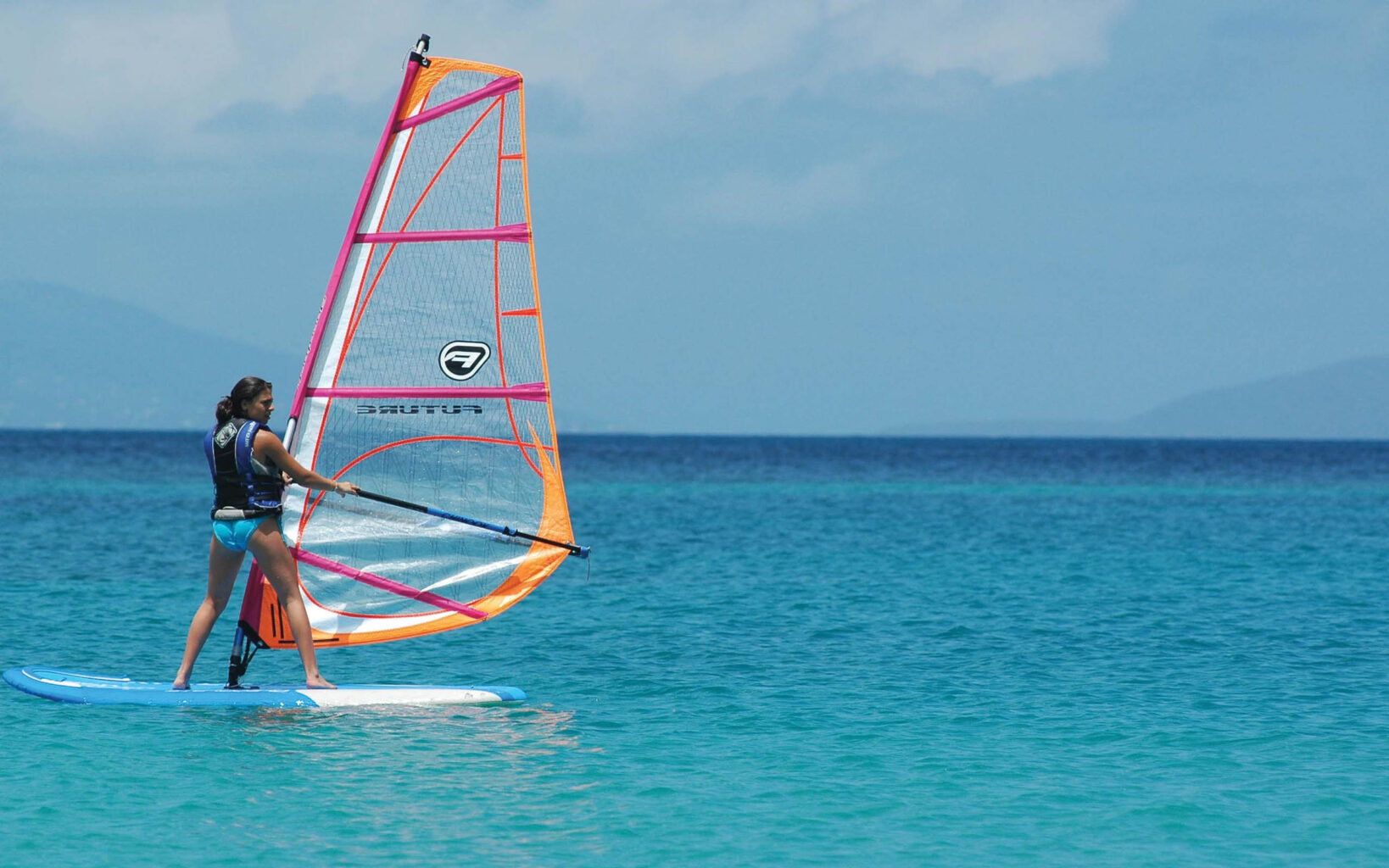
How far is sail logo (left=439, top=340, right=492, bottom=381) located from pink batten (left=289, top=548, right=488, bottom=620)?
5.30ft

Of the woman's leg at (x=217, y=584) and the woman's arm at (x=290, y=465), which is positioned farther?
the woman's leg at (x=217, y=584)

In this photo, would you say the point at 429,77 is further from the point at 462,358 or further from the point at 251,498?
the point at 251,498

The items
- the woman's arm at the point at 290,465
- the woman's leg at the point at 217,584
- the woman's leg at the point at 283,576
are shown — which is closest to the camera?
the woman's arm at the point at 290,465

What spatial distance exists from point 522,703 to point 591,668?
174 centimetres

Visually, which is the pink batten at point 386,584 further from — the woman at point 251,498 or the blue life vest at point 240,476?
the blue life vest at point 240,476

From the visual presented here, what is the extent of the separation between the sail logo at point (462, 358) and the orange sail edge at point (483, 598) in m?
0.63

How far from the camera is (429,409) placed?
31.4 feet

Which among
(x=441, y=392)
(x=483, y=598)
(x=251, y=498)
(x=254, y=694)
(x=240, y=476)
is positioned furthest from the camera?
(x=483, y=598)

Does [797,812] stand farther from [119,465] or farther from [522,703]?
[119,465]

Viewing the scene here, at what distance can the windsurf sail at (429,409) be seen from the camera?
30.5 ft

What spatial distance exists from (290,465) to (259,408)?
0.45 metres

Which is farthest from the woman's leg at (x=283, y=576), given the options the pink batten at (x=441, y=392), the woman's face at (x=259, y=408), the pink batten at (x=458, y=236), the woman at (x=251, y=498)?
the pink batten at (x=458, y=236)

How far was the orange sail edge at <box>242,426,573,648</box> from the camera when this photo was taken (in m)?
9.75

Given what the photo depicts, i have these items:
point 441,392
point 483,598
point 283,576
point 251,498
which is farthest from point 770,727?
point 251,498
